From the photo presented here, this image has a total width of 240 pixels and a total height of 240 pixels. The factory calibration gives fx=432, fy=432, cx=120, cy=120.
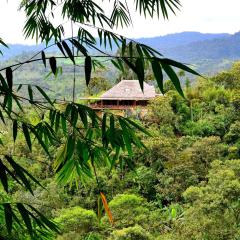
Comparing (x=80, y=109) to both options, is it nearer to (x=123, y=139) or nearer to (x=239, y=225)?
(x=123, y=139)

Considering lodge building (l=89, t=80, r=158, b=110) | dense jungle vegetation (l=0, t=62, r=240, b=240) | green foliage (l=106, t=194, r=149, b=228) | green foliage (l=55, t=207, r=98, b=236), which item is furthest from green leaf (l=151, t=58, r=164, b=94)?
lodge building (l=89, t=80, r=158, b=110)

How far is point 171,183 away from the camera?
10391 millimetres

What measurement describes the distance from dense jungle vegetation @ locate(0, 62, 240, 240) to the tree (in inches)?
98.5

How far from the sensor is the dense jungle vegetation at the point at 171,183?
747 cm

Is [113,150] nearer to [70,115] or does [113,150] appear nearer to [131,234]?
[70,115]

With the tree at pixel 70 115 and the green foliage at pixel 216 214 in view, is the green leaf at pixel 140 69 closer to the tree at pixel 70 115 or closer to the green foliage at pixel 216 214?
the tree at pixel 70 115

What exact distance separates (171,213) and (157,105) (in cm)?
485

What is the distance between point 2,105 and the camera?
→ 1085 millimetres

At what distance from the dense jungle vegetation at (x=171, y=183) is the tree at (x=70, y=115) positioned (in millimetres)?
2502

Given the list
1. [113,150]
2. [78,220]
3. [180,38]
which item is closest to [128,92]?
[78,220]

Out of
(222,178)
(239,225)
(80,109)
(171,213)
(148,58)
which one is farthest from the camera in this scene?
(171,213)

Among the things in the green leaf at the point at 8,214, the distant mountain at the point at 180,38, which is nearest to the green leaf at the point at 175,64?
the green leaf at the point at 8,214

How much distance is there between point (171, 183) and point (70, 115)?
368 inches

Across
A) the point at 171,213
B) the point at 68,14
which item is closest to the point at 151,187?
the point at 171,213
